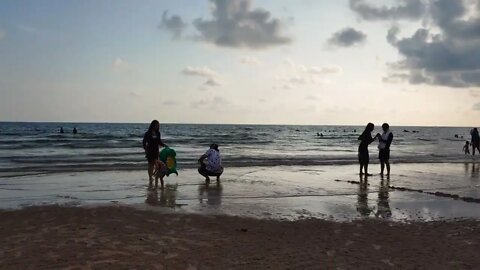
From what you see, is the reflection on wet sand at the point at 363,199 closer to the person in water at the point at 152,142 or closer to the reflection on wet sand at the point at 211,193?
the reflection on wet sand at the point at 211,193

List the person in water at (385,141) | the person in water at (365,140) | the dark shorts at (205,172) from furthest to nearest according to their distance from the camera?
the person in water at (385,141) → the person in water at (365,140) → the dark shorts at (205,172)

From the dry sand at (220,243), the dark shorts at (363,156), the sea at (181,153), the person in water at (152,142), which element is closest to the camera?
the dry sand at (220,243)

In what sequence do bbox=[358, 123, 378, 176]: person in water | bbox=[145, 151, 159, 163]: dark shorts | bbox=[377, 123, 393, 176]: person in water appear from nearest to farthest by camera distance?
bbox=[145, 151, 159, 163]: dark shorts, bbox=[358, 123, 378, 176]: person in water, bbox=[377, 123, 393, 176]: person in water

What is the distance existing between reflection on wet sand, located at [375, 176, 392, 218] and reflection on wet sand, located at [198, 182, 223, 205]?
3353 mm

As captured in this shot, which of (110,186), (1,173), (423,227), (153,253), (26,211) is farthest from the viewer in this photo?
(1,173)

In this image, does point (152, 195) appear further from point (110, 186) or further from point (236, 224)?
point (236, 224)

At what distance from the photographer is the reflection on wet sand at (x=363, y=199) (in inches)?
360

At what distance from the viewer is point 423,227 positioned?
7789mm

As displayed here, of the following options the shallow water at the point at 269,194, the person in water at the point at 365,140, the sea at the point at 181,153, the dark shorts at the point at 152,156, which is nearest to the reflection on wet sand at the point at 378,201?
the shallow water at the point at 269,194

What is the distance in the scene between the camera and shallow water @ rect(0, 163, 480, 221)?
364 inches

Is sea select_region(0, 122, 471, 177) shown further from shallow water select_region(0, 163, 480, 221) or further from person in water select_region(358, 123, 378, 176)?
person in water select_region(358, 123, 378, 176)

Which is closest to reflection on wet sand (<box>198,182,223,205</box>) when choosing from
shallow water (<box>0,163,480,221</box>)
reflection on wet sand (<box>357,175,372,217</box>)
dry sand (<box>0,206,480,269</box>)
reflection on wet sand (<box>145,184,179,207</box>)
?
shallow water (<box>0,163,480,221</box>)

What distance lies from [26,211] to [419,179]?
12097 mm

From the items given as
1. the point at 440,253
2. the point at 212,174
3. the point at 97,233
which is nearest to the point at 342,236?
the point at 440,253
